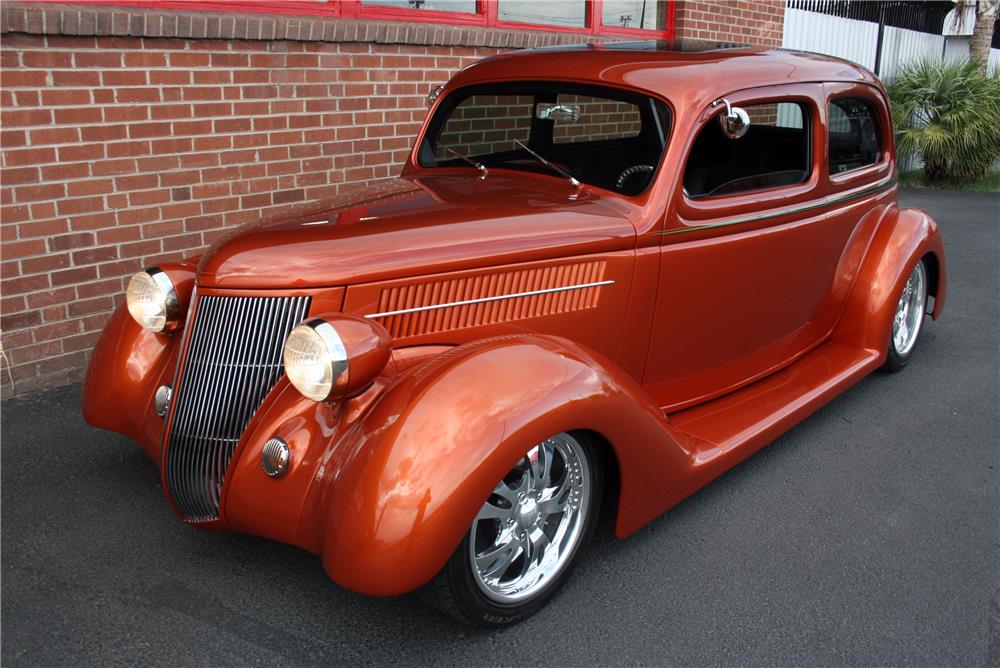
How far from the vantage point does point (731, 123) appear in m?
3.21

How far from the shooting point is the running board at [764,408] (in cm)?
311

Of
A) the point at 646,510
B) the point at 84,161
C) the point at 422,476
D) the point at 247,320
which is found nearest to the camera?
the point at 422,476

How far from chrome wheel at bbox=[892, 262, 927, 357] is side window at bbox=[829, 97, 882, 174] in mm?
709

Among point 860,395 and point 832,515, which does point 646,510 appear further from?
point 860,395

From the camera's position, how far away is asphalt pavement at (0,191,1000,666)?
2455 mm

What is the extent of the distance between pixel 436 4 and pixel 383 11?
0.56m

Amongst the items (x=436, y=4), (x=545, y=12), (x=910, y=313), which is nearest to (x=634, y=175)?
(x=910, y=313)

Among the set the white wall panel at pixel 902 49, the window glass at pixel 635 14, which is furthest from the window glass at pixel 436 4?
the white wall panel at pixel 902 49

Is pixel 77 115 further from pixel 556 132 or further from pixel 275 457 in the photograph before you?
pixel 275 457

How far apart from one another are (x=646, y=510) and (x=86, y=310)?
10.2 ft

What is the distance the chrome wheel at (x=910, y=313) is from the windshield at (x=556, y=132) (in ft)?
7.08

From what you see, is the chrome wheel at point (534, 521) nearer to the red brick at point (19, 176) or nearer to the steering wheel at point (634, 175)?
the steering wheel at point (634, 175)

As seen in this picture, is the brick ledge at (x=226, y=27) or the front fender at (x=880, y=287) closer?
the brick ledge at (x=226, y=27)

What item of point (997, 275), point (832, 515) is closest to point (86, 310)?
point (832, 515)
